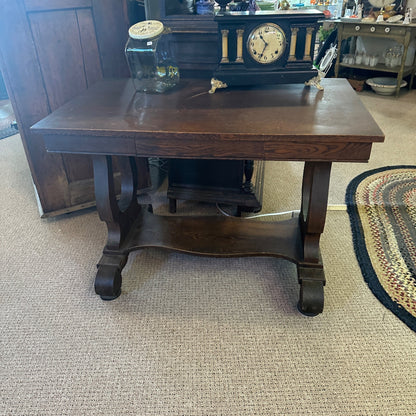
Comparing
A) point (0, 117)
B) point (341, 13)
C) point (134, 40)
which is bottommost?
point (0, 117)

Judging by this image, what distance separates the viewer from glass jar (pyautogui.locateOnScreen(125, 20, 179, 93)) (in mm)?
1325

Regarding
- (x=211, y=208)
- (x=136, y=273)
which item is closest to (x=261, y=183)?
(x=211, y=208)

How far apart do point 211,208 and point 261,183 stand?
11.7 inches

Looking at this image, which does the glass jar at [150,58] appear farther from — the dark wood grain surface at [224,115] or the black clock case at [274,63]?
the black clock case at [274,63]

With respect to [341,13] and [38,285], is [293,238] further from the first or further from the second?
[341,13]

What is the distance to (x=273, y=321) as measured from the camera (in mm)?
1300

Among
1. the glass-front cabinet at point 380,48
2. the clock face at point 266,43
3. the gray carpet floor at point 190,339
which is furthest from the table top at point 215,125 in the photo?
the glass-front cabinet at point 380,48

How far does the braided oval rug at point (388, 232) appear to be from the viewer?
55.4 inches

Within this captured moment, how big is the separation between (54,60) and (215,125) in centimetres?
99

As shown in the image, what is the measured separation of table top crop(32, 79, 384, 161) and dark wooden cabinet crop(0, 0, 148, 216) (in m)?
0.47

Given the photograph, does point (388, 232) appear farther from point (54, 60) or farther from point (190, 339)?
point (54, 60)

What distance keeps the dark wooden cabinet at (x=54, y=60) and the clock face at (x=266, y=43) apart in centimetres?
76

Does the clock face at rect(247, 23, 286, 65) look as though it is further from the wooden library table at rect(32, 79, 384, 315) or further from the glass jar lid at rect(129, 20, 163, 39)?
the glass jar lid at rect(129, 20, 163, 39)

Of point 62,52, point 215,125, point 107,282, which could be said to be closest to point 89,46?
point 62,52
